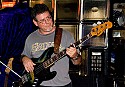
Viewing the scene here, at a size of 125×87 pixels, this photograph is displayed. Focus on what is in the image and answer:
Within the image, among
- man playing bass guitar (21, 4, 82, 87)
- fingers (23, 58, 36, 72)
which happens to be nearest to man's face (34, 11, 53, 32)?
man playing bass guitar (21, 4, 82, 87)

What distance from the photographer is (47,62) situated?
2.44 meters

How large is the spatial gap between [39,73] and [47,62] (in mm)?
136

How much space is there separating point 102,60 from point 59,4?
93 centimetres

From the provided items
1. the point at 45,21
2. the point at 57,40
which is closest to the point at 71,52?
the point at 57,40

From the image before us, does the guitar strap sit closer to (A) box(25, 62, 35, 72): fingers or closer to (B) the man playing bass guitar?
(B) the man playing bass guitar

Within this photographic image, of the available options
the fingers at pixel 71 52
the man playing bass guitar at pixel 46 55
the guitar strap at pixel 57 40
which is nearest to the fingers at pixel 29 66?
the man playing bass guitar at pixel 46 55

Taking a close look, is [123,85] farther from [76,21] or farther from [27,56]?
[27,56]

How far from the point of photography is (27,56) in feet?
8.29

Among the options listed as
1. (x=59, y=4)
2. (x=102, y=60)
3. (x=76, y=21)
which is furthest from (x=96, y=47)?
(x=59, y=4)

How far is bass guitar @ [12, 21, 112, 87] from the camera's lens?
2.39 m

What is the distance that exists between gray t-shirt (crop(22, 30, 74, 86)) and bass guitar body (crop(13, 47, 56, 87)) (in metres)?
0.03

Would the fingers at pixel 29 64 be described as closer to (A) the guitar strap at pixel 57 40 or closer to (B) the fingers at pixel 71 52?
(A) the guitar strap at pixel 57 40

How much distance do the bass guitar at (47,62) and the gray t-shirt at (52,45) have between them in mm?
33

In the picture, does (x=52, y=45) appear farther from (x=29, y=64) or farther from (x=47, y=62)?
(x=29, y=64)
